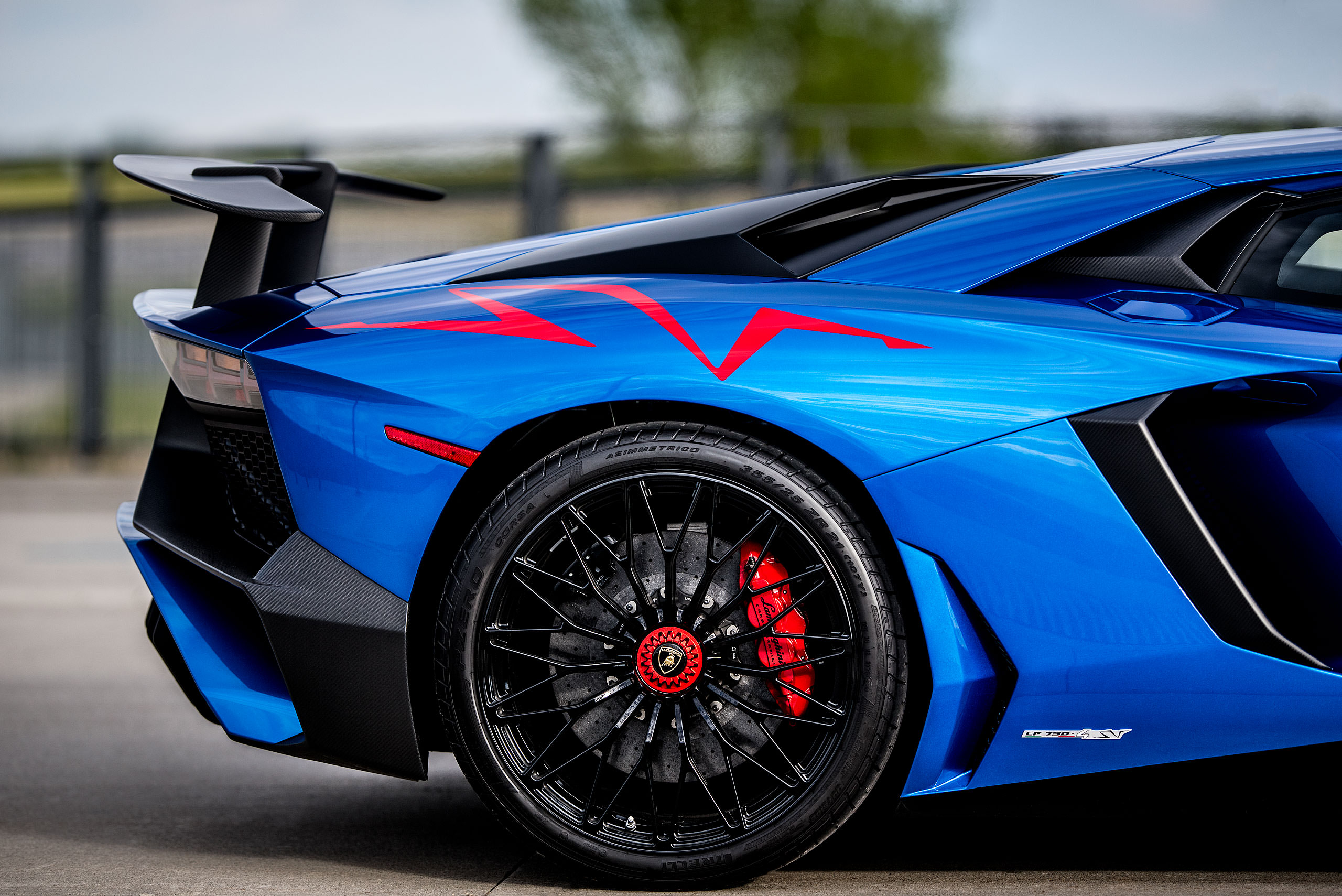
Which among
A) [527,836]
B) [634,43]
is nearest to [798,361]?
[527,836]

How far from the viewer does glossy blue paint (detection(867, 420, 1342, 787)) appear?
6.05 feet

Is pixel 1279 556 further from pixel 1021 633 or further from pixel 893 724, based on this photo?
pixel 893 724

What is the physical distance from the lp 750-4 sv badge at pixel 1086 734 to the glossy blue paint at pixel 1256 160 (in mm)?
954

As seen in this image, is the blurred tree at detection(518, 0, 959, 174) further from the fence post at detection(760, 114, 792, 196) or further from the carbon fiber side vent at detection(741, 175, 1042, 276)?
the carbon fiber side vent at detection(741, 175, 1042, 276)

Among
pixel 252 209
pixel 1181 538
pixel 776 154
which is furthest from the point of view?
pixel 776 154

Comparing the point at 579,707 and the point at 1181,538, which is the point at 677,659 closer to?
the point at 579,707

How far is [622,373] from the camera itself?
1.96 meters

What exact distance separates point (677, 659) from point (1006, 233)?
0.93m

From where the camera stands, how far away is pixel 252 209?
6.76 feet

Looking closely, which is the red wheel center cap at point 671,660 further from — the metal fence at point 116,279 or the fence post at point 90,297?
the fence post at point 90,297

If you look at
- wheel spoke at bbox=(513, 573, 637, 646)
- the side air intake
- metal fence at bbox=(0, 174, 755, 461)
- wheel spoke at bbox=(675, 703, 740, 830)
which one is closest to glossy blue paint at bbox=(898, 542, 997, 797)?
wheel spoke at bbox=(675, 703, 740, 830)

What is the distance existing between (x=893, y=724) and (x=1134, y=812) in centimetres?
44

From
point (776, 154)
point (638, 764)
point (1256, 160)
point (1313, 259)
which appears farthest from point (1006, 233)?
point (776, 154)

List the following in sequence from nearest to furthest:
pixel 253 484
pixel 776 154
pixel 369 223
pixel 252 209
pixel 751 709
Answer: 1. pixel 751 709
2. pixel 252 209
3. pixel 253 484
4. pixel 776 154
5. pixel 369 223
